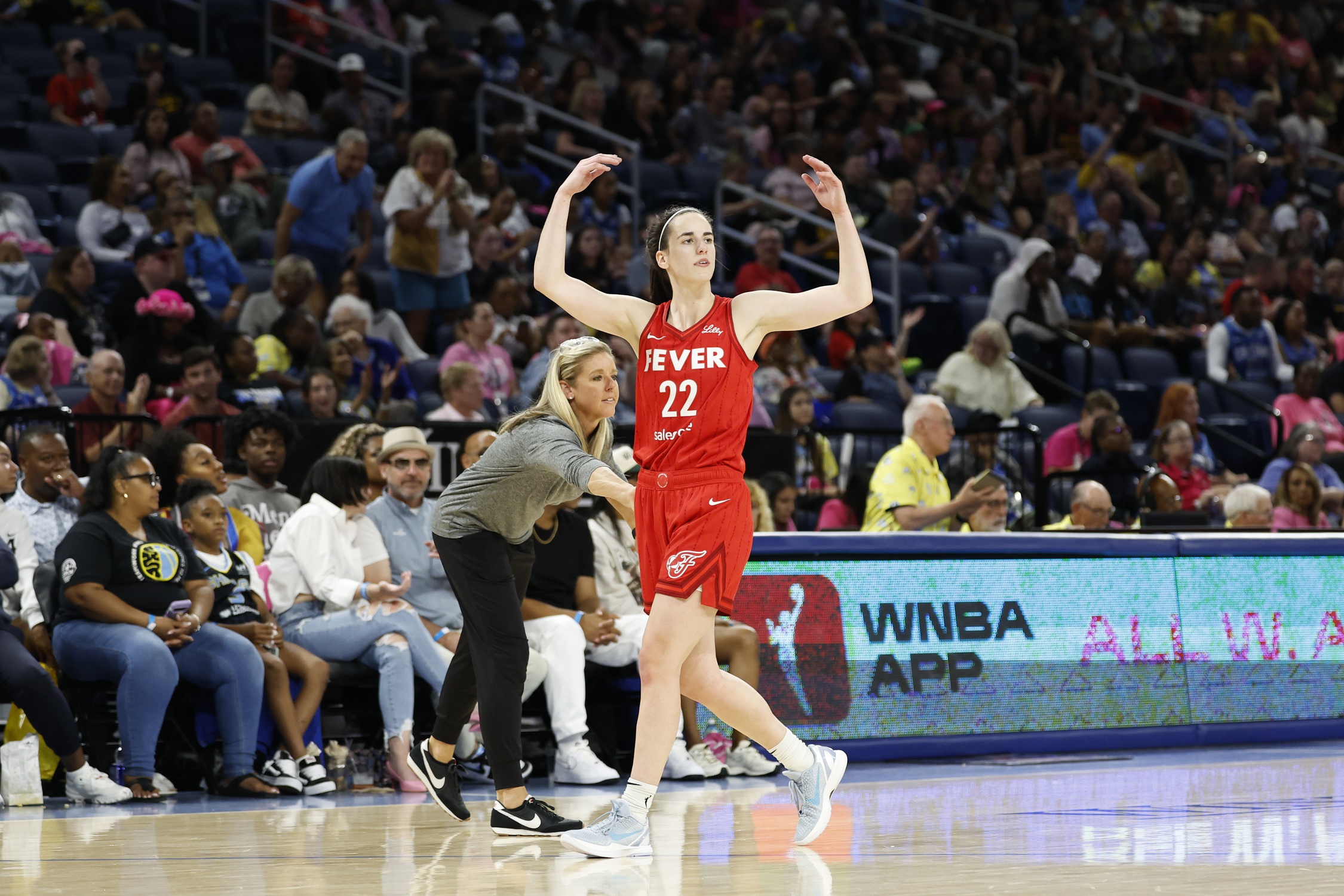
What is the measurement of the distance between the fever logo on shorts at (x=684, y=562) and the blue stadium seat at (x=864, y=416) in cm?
717

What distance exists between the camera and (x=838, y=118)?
54.7 feet

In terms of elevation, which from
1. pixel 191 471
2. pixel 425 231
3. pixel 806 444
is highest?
pixel 425 231

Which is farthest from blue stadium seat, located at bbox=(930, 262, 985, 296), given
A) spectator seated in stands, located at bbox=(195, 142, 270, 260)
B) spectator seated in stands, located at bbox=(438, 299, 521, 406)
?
spectator seated in stands, located at bbox=(195, 142, 270, 260)

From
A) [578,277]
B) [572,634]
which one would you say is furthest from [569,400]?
[578,277]

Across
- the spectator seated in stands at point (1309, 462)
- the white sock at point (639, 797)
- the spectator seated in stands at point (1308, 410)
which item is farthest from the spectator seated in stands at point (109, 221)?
the spectator seated in stands at point (1308, 410)

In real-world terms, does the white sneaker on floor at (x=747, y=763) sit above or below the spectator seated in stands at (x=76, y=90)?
below

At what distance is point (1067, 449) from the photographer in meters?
11.6

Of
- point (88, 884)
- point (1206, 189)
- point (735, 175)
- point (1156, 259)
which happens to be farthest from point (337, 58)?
point (88, 884)

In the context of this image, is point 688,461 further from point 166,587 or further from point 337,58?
point 337,58

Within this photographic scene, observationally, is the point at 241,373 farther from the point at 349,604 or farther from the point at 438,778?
the point at 438,778

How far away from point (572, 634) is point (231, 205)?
6018 mm

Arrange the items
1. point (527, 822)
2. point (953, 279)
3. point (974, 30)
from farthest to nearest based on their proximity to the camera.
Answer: point (974, 30) < point (953, 279) < point (527, 822)

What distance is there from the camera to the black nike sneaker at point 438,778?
5.70m

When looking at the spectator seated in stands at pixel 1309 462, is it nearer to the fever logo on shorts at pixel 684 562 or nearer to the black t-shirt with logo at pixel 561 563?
the black t-shirt with logo at pixel 561 563
